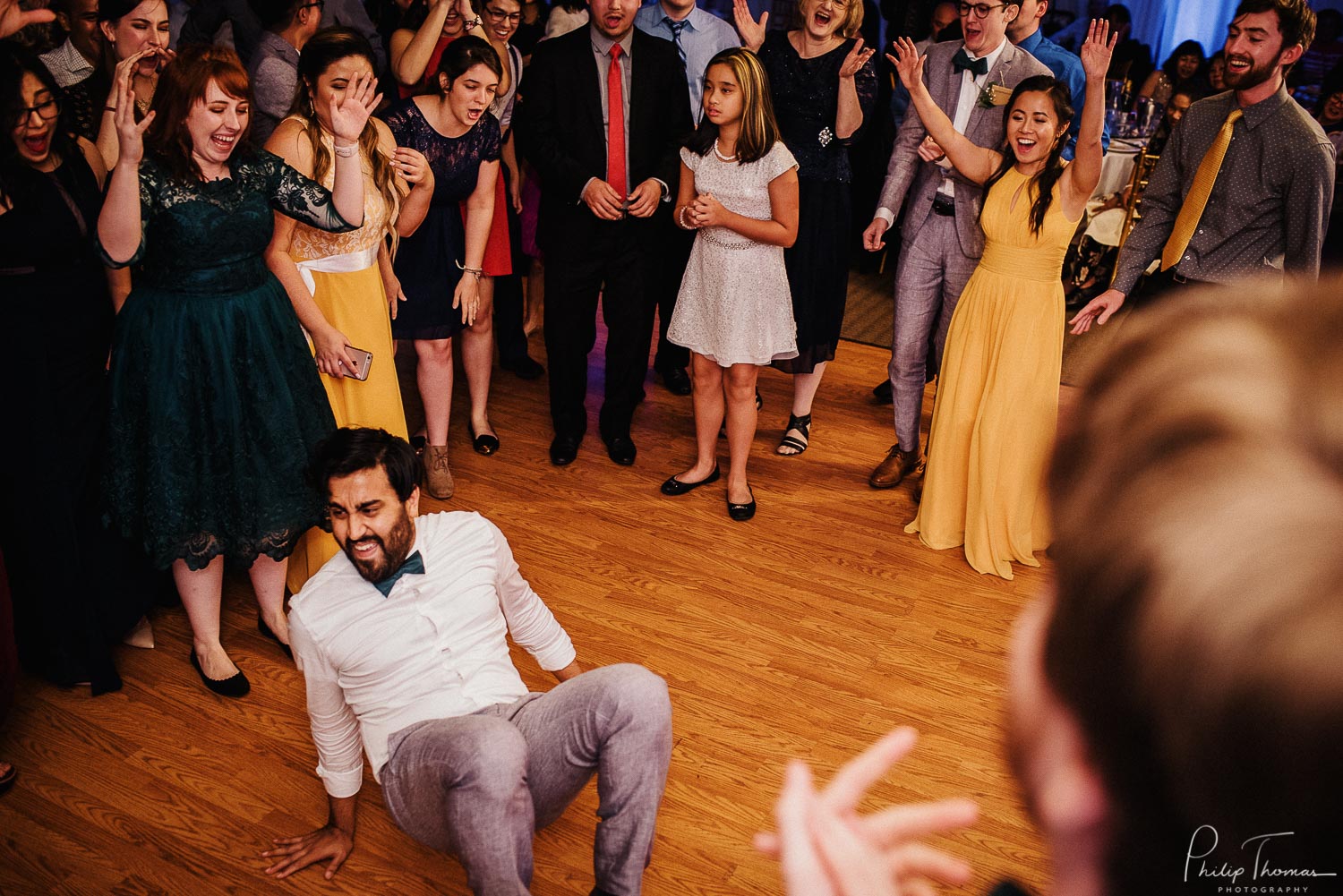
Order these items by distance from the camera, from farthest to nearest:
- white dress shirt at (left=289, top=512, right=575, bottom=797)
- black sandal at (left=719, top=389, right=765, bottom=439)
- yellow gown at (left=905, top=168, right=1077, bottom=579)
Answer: black sandal at (left=719, top=389, right=765, bottom=439) < yellow gown at (left=905, top=168, right=1077, bottom=579) < white dress shirt at (left=289, top=512, right=575, bottom=797)

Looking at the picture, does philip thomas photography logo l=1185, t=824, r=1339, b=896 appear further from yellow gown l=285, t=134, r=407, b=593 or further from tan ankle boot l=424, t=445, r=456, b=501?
tan ankle boot l=424, t=445, r=456, b=501

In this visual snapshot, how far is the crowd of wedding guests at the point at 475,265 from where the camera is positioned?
6.78ft

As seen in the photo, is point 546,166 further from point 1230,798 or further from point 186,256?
point 1230,798

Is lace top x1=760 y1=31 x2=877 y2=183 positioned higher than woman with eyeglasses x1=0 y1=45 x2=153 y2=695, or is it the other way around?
lace top x1=760 y1=31 x2=877 y2=183

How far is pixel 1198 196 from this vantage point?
10.1ft

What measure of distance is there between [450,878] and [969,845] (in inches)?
42.6

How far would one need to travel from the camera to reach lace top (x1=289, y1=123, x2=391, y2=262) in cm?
259

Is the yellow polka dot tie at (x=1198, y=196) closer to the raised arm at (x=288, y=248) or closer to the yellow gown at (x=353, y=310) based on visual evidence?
the yellow gown at (x=353, y=310)

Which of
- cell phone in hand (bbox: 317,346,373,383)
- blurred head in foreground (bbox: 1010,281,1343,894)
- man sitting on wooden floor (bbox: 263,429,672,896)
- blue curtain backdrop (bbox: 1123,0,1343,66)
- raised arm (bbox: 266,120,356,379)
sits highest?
blue curtain backdrop (bbox: 1123,0,1343,66)

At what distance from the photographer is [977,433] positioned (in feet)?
10.1

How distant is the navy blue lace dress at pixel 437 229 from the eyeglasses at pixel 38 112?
1.05 m

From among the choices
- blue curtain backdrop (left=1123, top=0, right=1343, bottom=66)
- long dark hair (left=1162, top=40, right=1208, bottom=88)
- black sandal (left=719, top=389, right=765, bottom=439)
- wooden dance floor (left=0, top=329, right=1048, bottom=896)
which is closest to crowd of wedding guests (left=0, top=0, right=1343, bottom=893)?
wooden dance floor (left=0, top=329, right=1048, bottom=896)

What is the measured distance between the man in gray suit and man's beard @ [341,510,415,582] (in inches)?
80.3

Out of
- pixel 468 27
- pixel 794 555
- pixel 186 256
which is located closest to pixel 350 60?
pixel 186 256
